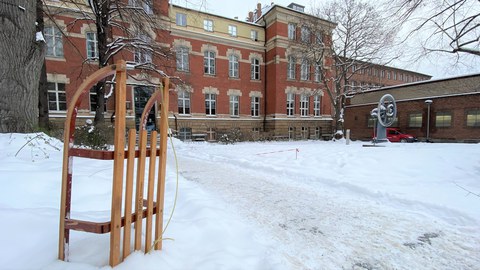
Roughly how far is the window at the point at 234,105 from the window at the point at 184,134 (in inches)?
208

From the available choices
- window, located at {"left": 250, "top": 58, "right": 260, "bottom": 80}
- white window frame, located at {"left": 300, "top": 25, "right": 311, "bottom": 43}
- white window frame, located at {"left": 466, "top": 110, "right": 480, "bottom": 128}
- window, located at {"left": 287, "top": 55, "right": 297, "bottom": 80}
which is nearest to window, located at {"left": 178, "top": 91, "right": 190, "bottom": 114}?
window, located at {"left": 250, "top": 58, "right": 260, "bottom": 80}

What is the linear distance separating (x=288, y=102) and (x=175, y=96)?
12.6 metres

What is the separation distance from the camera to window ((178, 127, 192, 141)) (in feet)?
76.2

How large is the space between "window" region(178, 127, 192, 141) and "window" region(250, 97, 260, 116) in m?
7.84

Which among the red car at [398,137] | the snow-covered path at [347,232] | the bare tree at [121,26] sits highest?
the bare tree at [121,26]

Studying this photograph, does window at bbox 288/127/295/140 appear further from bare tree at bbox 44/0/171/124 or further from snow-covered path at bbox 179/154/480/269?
snow-covered path at bbox 179/154/480/269

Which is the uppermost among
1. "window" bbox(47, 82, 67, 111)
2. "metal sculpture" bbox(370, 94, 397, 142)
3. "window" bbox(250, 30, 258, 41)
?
"window" bbox(250, 30, 258, 41)

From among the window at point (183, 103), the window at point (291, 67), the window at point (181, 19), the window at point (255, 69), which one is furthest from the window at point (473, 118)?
the window at point (181, 19)

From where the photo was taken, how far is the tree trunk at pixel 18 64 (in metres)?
5.04

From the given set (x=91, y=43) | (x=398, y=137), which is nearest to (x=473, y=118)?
(x=398, y=137)

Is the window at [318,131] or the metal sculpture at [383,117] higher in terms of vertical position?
the metal sculpture at [383,117]

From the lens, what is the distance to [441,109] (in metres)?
22.1

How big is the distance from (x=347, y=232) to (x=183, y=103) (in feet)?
73.0

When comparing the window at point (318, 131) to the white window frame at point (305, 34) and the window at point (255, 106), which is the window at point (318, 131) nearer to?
the window at point (255, 106)
